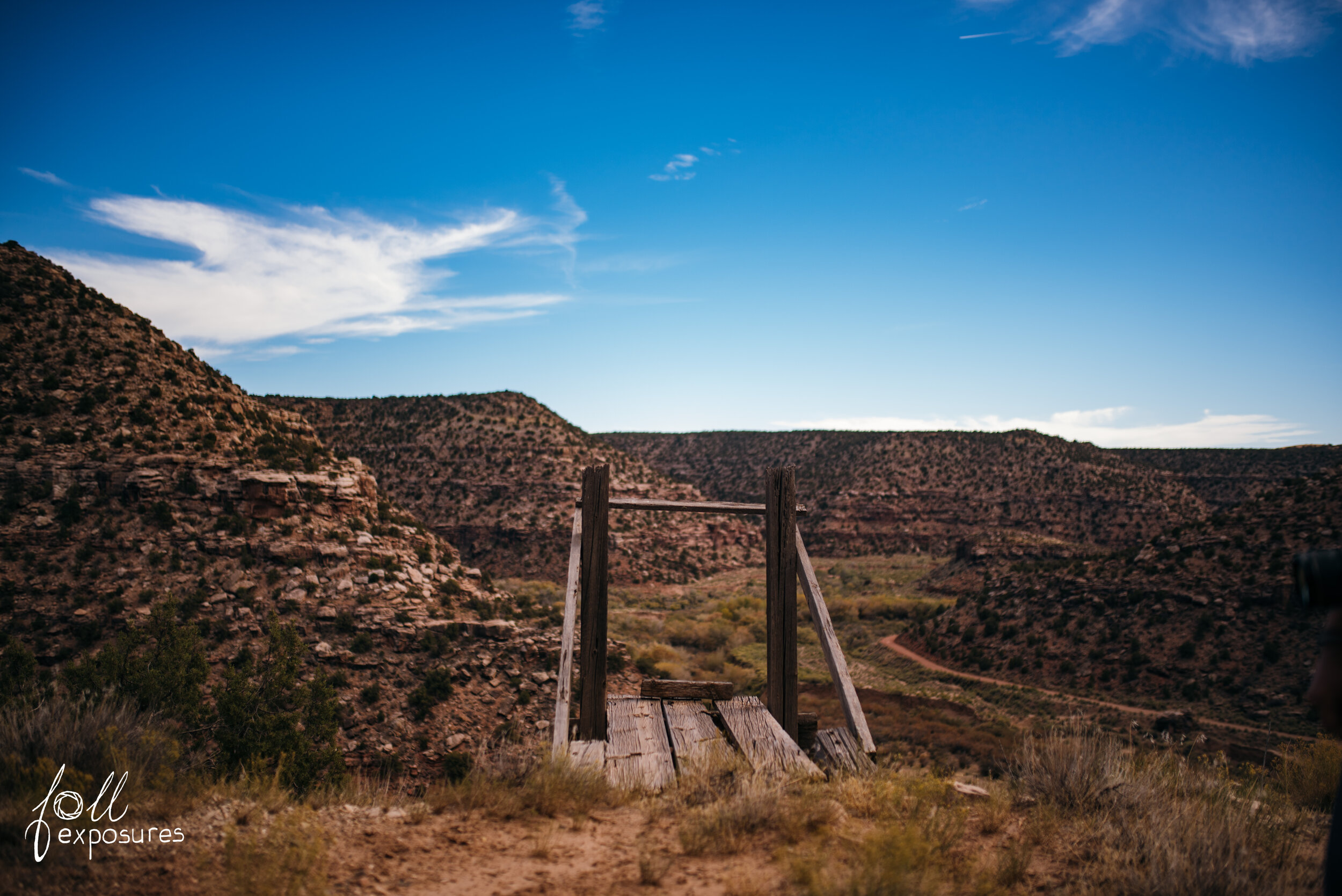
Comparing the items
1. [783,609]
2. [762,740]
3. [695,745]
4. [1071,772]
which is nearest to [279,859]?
[695,745]

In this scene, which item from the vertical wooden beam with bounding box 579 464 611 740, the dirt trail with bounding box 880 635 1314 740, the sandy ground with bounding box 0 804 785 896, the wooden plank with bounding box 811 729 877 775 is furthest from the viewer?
the dirt trail with bounding box 880 635 1314 740

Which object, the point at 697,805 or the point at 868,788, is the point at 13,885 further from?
the point at 868,788

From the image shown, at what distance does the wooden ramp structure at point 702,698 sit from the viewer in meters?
4.54

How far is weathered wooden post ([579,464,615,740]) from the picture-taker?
16.8 ft

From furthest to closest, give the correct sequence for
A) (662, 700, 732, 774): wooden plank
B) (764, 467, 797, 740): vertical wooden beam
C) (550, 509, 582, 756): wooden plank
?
(764, 467, 797, 740): vertical wooden beam → (550, 509, 582, 756): wooden plank → (662, 700, 732, 774): wooden plank

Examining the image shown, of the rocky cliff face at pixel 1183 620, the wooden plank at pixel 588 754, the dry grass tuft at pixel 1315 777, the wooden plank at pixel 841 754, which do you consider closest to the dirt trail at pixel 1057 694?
the rocky cliff face at pixel 1183 620

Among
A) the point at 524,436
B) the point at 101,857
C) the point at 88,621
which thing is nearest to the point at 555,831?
the point at 101,857

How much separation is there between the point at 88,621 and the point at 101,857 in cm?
1041

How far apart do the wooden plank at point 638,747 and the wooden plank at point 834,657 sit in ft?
4.51

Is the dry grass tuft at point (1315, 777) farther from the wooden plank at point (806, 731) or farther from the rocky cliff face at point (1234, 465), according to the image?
the rocky cliff face at point (1234, 465)

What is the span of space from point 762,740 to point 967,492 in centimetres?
5410

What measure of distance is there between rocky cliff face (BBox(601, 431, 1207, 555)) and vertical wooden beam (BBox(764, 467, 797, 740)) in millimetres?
41766

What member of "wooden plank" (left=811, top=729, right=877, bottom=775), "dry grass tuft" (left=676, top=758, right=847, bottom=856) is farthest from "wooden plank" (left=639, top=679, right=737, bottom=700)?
"dry grass tuft" (left=676, top=758, right=847, bottom=856)

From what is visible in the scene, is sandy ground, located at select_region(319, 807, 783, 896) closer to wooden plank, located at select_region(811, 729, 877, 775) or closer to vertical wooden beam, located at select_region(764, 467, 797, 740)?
wooden plank, located at select_region(811, 729, 877, 775)
